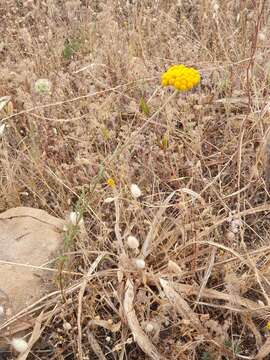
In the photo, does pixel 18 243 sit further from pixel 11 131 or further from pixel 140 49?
pixel 140 49

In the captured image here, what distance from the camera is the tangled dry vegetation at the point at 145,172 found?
1703 mm

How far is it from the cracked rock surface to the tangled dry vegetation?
2.2 inches

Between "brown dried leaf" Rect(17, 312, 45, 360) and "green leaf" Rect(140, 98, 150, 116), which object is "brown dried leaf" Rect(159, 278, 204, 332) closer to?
"brown dried leaf" Rect(17, 312, 45, 360)

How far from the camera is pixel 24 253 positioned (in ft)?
6.22

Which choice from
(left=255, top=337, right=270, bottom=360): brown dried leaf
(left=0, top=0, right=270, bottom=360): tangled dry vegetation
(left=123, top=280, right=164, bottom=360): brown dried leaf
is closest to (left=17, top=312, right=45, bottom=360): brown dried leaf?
(left=0, top=0, right=270, bottom=360): tangled dry vegetation

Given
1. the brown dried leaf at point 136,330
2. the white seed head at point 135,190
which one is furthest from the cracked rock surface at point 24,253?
the white seed head at point 135,190

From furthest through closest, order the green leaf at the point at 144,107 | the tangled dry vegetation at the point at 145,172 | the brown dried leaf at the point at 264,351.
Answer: the green leaf at the point at 144,107, the tangled dry vegetation at the point at 145,172, the brown dried leaf at the point at 264,351

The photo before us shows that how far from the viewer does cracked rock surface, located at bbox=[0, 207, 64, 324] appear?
175 centimetres

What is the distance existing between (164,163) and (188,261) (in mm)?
518

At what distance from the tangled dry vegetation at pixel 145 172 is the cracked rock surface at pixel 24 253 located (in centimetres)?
6

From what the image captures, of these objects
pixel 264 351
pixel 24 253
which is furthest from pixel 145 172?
pixel 264 351

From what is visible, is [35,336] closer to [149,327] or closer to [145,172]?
[149,327]

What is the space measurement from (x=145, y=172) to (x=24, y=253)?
2.06 feet

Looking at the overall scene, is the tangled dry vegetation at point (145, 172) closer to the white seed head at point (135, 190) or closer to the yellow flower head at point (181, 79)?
the white seed head at point (135, 190)
